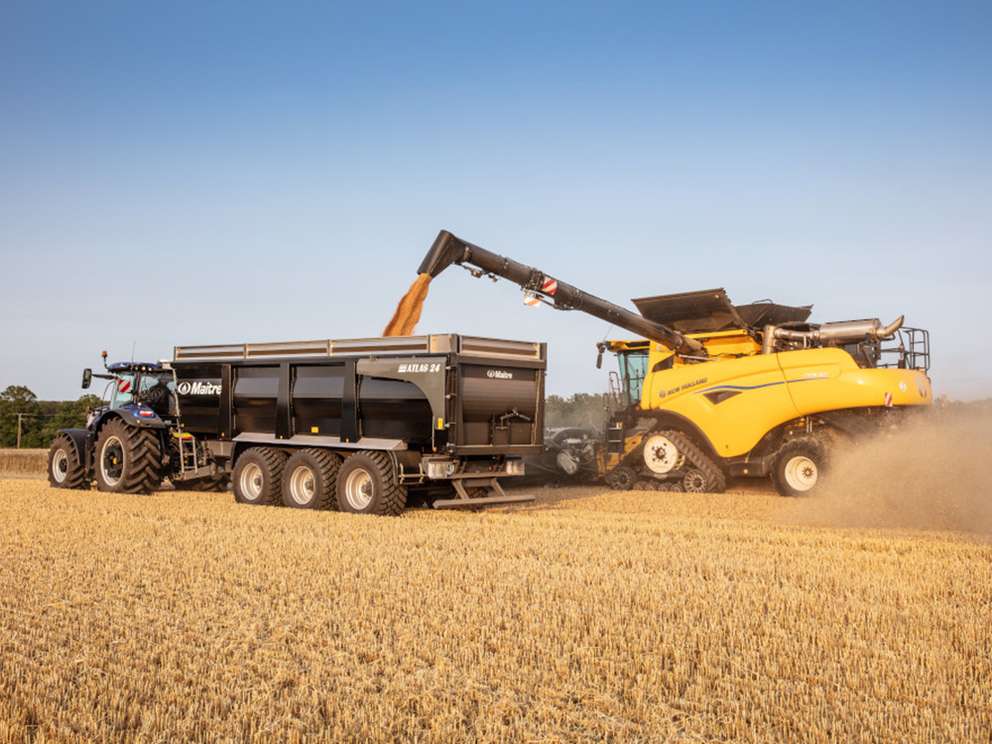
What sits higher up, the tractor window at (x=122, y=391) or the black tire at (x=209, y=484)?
the tractor window at (x=122, y=391)

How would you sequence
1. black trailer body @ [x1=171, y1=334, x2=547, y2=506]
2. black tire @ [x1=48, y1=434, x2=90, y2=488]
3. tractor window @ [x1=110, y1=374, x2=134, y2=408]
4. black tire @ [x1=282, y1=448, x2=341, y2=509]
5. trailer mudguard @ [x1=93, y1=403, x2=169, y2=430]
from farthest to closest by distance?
black tire @ [x1=48, y1=434, x2=90, y2=488] → tractor window @ [x1=110, y1=374, x2=134, y2=408] → trailer mudguard @ [x1=93, y1=403, x2=169, y2=430] → black tire @ [x1=282, y1=448, x2=341, y2=509] → black trailer body @ [x1=171, y1=334, x2=547, y2=506]

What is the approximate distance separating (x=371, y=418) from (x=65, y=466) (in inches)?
291

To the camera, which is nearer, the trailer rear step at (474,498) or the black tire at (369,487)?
the black tire at (369,487)

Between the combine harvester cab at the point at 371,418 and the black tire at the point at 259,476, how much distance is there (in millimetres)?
16

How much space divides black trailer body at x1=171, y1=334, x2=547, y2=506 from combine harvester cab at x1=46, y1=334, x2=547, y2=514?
2 centimetres

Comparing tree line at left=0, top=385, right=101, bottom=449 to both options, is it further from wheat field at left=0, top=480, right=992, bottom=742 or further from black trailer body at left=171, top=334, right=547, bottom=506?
wheat field at left=0, top=480, right=992, bottom=742

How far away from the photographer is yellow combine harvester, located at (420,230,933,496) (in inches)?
555

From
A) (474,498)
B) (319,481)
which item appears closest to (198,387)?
(319,481)

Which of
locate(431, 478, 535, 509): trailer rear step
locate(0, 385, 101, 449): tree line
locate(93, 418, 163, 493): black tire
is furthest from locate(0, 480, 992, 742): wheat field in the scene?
locate(0, 385, 101, 449): tree line

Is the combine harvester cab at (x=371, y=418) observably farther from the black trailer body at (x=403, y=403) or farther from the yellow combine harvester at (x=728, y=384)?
the yellow combine harvester at (x=728, y=384)

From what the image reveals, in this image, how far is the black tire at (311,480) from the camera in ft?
40.7

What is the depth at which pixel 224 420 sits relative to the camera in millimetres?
14156

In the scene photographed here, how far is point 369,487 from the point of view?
12.1m

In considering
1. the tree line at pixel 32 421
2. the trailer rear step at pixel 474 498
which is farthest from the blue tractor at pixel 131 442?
the tree line at pixel 32 421
